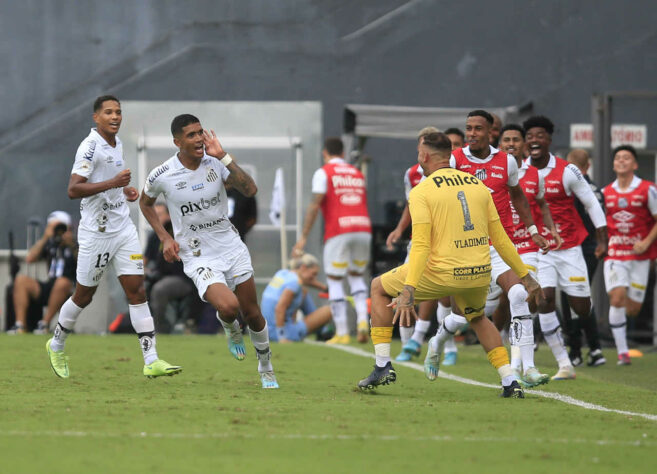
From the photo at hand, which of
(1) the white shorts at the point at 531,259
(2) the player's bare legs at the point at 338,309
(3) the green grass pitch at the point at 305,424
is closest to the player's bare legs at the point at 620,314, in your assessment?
(3) the green grass pitch at the point at 305,424

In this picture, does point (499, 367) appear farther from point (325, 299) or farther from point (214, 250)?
point (325, 299)

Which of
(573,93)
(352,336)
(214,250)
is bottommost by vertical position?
(352,336)

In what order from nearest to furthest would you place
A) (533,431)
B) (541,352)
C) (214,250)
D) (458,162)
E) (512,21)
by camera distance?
(533,431)
(214,250)
(458,162)
(541,352)
(512,21)

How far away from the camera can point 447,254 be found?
820 cm

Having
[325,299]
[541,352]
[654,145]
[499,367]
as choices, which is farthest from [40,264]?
[499,367]

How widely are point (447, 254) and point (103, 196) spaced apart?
10.1 ft

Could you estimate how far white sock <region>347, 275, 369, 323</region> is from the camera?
15.9 meters

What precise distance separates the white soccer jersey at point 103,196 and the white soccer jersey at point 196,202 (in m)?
0.70

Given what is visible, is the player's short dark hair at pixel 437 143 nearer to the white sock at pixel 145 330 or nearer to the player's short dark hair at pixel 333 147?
the white sock at pixel 145 330

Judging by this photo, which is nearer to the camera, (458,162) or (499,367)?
(499,367)

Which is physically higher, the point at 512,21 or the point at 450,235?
the point at 512,21

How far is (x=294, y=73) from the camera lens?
19.6m

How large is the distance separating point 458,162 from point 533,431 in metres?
3.43

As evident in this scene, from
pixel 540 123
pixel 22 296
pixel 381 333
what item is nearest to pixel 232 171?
pixel 381 333
